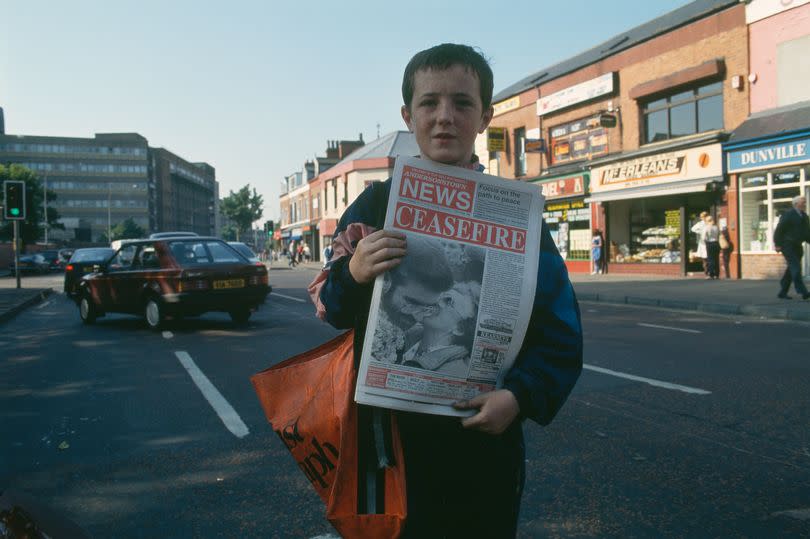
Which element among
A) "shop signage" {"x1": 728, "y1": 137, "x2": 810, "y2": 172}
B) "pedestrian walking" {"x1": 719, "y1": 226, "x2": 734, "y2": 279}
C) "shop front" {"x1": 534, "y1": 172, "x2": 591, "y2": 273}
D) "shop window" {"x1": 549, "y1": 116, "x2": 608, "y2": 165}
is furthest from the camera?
"shop front" {"x1": 534, "y1": 172, "x2": 591, "y2": 273}

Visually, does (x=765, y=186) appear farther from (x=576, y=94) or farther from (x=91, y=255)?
(x=91, y=255)

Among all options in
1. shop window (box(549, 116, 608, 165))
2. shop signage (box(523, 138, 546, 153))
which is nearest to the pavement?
shop window (box(549, 116, 608, 165))

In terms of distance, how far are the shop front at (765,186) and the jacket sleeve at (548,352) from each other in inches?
679

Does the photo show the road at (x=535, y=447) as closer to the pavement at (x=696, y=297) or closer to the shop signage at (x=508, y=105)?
the pavement at (x=696, y=297)

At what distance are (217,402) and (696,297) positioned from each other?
10.9m

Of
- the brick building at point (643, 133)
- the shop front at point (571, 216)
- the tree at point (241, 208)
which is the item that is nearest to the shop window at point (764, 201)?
the brick building at point (643, 133)

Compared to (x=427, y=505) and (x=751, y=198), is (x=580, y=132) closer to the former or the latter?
(x=751, y=198)

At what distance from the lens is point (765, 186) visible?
1739 centimetres

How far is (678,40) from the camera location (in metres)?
20.2

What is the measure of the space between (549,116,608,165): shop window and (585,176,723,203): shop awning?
1715mm

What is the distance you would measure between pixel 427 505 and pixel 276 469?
2609 mm

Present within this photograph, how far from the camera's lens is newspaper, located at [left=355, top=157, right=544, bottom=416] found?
4.42 ft

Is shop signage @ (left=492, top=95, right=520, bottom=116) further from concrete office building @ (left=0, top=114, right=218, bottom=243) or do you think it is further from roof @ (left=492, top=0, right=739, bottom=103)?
concrete office building @ (left=0, top=114, right=218, bottom=243)

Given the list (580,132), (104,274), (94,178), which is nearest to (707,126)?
(580,132)
